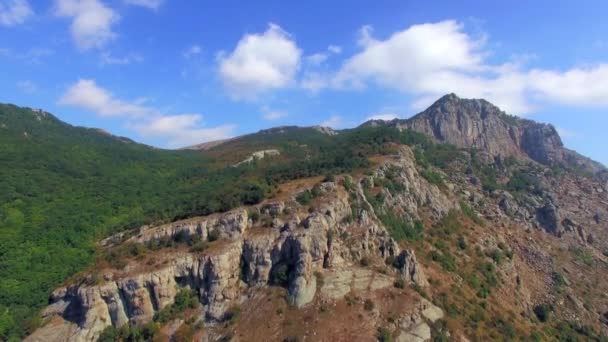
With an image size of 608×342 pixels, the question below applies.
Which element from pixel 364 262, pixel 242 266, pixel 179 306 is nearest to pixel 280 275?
pixel 242 266

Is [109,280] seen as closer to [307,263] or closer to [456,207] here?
[307,263]

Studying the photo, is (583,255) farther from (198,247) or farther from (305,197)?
(198,247)

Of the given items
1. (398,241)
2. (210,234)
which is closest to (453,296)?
(398,241)

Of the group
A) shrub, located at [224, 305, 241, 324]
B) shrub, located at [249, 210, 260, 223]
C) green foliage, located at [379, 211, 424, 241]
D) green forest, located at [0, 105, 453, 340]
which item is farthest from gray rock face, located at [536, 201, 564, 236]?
shrub, located at [224, 305, 241, 324]

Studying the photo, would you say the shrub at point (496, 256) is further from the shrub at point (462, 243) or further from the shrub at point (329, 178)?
the shrub at point (329, 178)

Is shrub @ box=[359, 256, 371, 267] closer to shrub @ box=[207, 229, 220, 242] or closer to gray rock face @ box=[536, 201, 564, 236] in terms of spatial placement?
shrub @ box=[207, 229, 220, 242]

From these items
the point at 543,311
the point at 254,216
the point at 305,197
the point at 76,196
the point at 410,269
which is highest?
the point at 305,197
